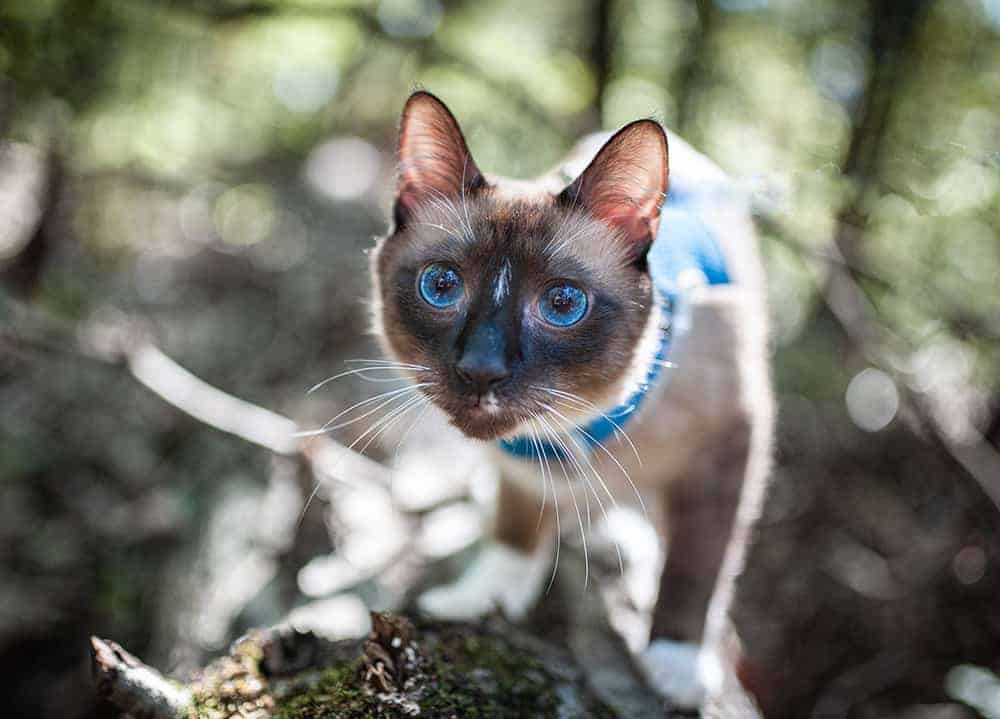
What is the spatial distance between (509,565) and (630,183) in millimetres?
1389

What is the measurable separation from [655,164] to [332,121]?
428 cm

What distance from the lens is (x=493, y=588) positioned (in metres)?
2.40

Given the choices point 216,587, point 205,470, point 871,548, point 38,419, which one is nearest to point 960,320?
point 871,548

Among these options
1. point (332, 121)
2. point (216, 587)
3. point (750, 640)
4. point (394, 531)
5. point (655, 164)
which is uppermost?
point (655, 164)

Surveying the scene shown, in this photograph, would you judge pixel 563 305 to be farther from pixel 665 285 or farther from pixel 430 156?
pixel 430 156

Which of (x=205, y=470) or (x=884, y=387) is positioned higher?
(x=884, y=387)

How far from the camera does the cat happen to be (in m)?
1.81

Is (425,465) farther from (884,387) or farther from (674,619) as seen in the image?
(884,387)

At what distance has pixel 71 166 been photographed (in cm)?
407

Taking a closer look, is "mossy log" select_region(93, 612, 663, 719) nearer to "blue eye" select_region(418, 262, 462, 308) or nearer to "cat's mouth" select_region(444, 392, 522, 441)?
"cat's mouth" select_region(444, 392, 522, 441)

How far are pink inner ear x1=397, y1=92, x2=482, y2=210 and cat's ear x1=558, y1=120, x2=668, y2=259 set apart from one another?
279 millimetres

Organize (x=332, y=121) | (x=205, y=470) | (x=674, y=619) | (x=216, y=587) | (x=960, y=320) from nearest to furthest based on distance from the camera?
(x=674, y=619)
(x=216, y=587)
(x=960, y=320)
(x=205, y=470)
(x=332, y=121)

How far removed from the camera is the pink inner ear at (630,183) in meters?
1.80

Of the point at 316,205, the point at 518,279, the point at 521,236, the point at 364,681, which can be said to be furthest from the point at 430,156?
the point at 316,205
